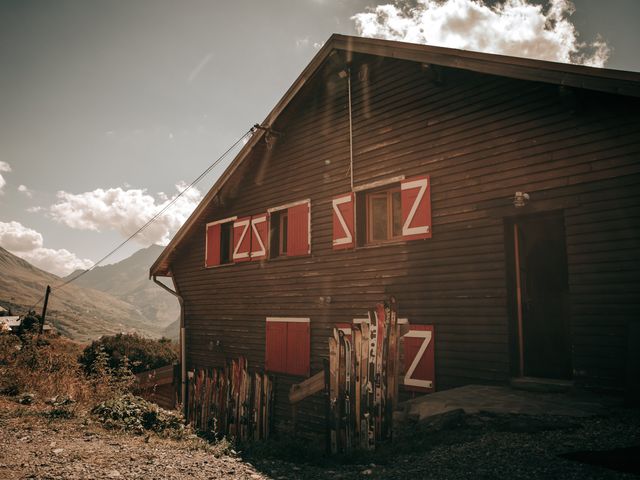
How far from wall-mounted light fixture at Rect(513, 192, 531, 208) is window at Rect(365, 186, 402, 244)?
7.76 ft

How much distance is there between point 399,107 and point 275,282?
198 inches

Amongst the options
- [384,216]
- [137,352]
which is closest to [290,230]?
[384,216]

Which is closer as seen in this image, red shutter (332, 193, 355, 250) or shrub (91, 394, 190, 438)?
shrub (91, 394, 190, 438)

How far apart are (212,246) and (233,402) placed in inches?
200

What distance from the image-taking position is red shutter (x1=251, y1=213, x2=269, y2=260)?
11.1 meters

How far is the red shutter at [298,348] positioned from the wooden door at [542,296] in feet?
14.9

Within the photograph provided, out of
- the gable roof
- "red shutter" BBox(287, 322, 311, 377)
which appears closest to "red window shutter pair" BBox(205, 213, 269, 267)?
the gable roof

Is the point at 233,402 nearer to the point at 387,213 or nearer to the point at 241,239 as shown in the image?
the point at 241,239

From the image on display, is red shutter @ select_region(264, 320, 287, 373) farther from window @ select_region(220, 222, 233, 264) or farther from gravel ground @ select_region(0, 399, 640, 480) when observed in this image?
gravel ground @ select_region(0, 399, 640, 480)

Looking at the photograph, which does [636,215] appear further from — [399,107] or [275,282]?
[275,282]

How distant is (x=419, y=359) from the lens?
24.4ft

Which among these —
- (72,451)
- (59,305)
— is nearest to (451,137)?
(72,451)

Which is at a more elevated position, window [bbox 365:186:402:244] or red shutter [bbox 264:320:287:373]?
window [bbox 365:186:402:244]

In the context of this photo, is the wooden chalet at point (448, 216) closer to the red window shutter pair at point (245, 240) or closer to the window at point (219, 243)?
the red window shutter pair at point (245, 240)
